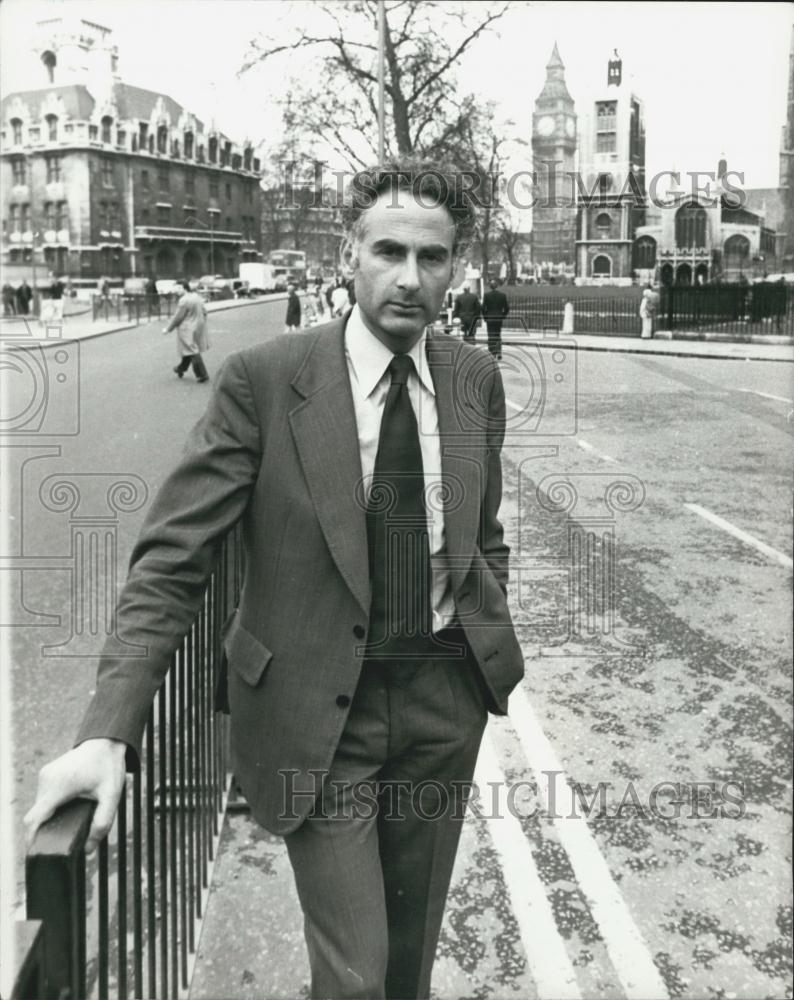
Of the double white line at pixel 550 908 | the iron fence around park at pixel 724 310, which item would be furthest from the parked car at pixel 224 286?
the double white line at pixel 550 908

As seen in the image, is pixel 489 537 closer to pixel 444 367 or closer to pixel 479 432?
pixel 479 432

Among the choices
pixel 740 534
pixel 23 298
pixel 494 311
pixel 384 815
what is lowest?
pixel 740 534

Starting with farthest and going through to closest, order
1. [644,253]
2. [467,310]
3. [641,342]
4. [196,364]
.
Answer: [644,253] < [641,342] < [467,310] < [196,364]

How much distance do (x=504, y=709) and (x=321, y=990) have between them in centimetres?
67

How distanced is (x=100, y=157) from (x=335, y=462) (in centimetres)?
527

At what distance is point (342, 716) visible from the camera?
77.7 inches

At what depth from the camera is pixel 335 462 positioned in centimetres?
199

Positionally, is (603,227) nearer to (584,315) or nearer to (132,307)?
(584,315)

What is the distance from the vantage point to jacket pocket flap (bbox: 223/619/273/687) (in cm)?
204

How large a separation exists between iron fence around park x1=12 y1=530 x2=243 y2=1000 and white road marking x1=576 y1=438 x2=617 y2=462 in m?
7.48

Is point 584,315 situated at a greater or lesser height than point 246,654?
greater

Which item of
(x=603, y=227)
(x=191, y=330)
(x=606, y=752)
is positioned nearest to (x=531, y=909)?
(x=606, y=752)

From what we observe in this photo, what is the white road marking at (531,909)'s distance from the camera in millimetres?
2885

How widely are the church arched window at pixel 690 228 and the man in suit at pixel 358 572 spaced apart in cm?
7309
